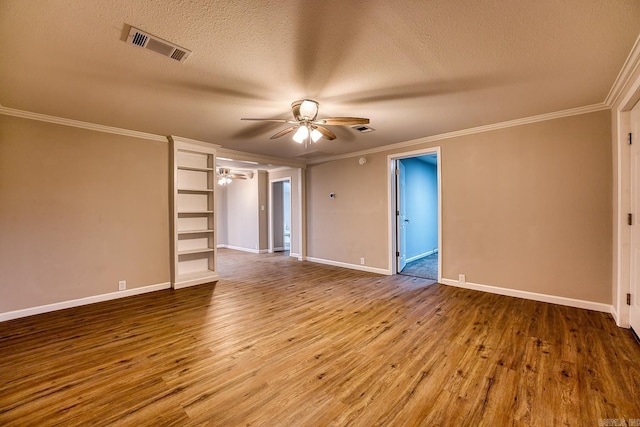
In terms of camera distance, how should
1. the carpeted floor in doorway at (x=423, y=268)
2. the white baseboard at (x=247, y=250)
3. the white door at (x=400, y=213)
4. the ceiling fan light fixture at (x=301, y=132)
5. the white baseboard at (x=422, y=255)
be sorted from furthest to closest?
the white baseboard at (x=247, y=250)
the white baseboard at (x=422, y=255)
the white door at (x=400, y=213)
the carpeted floor in doorway at (x=423, y=268)
the ceiling fan light fixture at (x=301, y=132)

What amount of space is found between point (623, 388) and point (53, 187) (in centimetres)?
593

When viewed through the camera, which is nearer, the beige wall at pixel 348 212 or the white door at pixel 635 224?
the white door at pixel 635 224

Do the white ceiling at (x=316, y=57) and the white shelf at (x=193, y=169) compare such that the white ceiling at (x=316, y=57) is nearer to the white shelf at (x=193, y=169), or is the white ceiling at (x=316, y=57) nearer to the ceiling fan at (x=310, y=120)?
the ceiling fan at (x=310, y=120)

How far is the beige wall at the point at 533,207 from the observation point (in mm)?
3207

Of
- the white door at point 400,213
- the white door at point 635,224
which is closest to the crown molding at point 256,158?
the white door at point 400,213

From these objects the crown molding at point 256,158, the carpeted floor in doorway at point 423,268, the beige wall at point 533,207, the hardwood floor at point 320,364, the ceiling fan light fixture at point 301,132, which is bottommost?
Result: the hardwood floor at point 320,364

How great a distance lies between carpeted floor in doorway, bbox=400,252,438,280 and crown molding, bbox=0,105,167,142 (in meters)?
5.00

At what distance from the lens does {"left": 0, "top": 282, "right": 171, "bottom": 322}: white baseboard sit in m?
3.20

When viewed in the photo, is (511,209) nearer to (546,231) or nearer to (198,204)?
(546,231)

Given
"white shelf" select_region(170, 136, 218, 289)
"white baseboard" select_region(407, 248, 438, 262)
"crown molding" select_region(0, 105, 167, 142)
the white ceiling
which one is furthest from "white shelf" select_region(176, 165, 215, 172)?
"white baseboard" select_region(407, 248, 438, 262)

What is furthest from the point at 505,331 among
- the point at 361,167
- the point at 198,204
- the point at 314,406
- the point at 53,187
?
the point at 53,187

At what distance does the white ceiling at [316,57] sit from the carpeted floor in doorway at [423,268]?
286cm

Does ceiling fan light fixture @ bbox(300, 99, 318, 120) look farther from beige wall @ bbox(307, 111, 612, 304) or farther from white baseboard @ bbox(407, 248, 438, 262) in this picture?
white baseboard @ bbox(407, 248, 438, 262)

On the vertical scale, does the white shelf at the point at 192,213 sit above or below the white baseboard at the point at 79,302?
above
